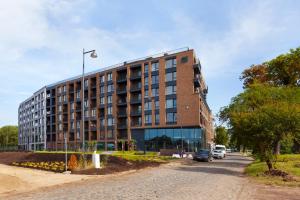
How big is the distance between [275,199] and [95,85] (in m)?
85.5

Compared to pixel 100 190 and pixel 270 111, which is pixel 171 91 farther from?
pixel 100 190

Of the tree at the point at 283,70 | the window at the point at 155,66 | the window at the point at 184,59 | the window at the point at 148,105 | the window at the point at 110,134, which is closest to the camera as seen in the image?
the tree at the point at 283,70

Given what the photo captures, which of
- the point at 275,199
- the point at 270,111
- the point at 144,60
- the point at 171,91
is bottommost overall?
the point at 275,199

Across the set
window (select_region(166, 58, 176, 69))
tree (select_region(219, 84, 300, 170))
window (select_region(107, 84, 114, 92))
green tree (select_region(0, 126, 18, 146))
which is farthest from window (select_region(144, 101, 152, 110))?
green tree (select_region(0, 126, 18, 146))

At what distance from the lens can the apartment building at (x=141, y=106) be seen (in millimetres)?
78688

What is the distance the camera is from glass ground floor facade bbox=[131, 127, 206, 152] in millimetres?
78375

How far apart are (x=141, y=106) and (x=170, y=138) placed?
1067 cm

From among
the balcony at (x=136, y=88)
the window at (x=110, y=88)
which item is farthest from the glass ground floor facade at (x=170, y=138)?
the window at (x=110, y=88)

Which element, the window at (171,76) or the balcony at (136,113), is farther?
the balcony at (136,113)

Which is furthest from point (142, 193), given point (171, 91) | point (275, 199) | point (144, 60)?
point (144, 60)

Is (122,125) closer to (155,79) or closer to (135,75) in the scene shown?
(135,75)

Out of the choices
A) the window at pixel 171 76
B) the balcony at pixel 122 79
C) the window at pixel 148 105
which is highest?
the balcony at pixel 122 79

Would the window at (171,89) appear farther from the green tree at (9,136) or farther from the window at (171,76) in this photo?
the green tree at (9,136)

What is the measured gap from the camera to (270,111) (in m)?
26.6
